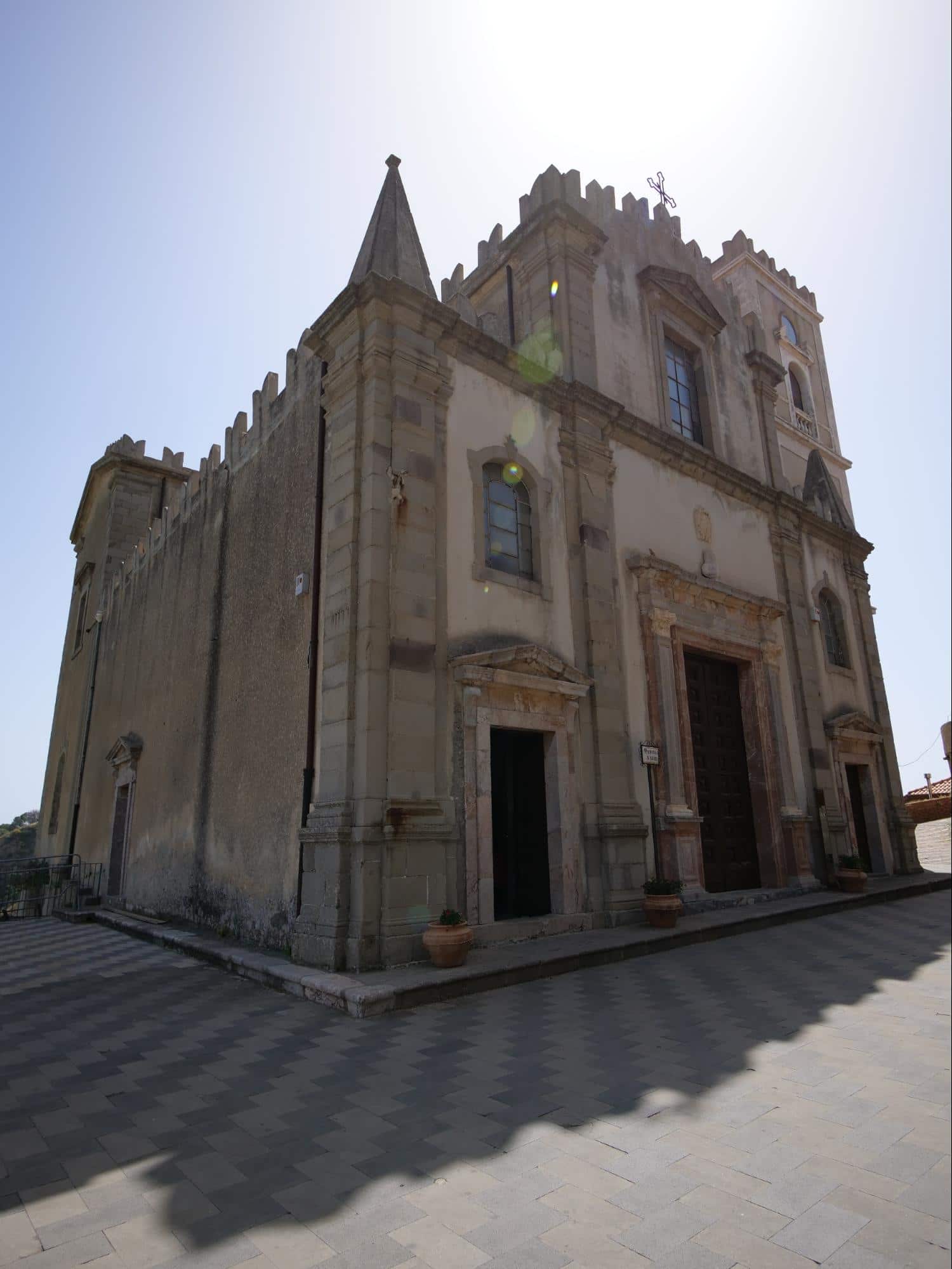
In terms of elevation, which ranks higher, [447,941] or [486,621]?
[486,621]

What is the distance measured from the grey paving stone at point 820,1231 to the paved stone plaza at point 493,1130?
0.03 ft

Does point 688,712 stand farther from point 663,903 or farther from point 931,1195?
point 931,1195

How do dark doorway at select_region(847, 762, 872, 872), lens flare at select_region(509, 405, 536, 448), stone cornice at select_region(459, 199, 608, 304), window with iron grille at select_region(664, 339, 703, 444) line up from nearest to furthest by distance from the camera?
lens flare at select_region(509, 405, 536, 448) → stone cornice at select_region(459, 199, 608, 304) → window with iron grille at select_region(664, 339, 703, 444) → dark doorway at select_region(847, 762, 872, 872)

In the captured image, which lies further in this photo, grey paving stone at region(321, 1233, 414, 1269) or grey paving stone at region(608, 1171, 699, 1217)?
grey paving stone at region(608, 1171, 699, 1217)

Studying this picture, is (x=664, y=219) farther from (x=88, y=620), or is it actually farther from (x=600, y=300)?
(x=88, y=620)

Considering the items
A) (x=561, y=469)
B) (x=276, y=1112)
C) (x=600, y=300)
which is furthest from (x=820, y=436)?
(x=276, y=1112)

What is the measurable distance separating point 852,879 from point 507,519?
27.8 ft

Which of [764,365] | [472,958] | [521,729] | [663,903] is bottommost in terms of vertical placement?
[472,958]

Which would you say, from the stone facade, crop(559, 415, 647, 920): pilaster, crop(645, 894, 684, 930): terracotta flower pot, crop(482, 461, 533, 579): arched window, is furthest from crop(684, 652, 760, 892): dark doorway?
crop(482, 461, 533, 579): arched window

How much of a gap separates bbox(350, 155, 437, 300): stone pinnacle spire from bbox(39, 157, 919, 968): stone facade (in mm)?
48

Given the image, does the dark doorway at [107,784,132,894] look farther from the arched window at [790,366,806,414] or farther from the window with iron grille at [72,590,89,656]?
the arched window at [790,366,806,414]

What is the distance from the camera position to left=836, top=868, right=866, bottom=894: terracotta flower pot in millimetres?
12328

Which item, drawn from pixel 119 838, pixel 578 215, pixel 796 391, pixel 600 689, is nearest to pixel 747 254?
pixel 796 391

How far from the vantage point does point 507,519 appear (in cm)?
968
